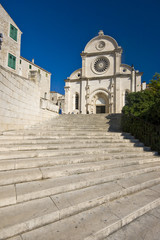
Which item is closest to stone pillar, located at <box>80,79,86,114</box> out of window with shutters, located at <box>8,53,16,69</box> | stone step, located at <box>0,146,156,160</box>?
window with shutters, located at <box>8,53,16,69</box>

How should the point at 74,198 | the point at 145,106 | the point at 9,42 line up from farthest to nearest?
the point at 9,42 → the point at 145,106 → the point at 74,198

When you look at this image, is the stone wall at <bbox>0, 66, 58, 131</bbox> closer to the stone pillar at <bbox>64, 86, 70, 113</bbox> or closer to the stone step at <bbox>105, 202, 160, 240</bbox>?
the stone step at <bbox>105, 202, 160, 240</bbox>

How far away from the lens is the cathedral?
21.4 meters

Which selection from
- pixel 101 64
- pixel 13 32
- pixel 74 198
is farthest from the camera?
pixel 101 64

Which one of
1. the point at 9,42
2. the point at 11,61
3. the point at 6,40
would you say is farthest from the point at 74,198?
the point at 9,42

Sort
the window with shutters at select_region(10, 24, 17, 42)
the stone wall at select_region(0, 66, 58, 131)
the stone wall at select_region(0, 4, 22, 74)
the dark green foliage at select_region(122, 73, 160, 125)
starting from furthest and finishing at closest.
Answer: the window with shutters at select_region(10, 24, 17, 42) < the stone wall at select_region(0, 4, 22, 74) < the dark green foliage at select_region(122, 73, 160, 125) < the stone wall at select_region(0, 66, 58, 131)

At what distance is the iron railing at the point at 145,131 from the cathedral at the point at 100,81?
45.8ft

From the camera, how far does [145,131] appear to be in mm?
6562

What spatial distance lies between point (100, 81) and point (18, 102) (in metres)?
18.6

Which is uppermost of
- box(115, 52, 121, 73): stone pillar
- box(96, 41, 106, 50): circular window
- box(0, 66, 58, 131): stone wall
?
box(96, 41, 106, 50): circular window

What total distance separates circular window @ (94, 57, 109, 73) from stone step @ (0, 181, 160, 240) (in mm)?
23601

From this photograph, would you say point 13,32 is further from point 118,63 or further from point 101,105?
point 118,63

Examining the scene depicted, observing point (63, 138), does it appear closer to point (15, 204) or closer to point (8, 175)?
point (8, 175)

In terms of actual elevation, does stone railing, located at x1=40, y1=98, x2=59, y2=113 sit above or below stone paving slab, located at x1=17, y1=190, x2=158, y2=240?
above
